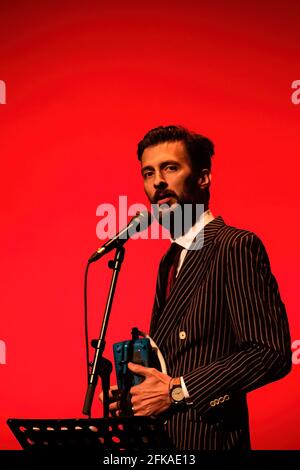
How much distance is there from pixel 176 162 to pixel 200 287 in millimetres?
478

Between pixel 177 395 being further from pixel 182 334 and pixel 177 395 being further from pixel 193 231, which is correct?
pixel 193 231

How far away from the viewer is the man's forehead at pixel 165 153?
2375 mm

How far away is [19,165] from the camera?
3.57 meters

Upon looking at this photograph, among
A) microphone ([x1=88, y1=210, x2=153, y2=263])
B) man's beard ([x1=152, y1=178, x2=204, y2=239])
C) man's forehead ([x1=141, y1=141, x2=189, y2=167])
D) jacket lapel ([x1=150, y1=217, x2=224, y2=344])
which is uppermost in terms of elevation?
man's forehead ([x1=141, y1=141, x2=189, y2=167])

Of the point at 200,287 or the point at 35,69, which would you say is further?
the point at 35,69

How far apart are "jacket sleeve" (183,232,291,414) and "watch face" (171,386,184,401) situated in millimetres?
24

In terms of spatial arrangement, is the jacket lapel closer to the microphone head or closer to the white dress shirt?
the white dress shirt

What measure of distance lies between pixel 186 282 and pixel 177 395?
0.41 metres

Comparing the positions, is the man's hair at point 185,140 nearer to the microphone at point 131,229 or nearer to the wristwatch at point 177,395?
the microphone at point 131,229

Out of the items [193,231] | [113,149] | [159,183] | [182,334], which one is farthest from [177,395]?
[113,149]

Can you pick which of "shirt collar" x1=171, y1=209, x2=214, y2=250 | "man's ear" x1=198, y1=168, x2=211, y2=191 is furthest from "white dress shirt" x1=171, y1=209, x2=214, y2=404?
"man's ear" x1=198, y1=168, x2=211, y2=191

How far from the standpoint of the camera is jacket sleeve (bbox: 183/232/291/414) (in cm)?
190

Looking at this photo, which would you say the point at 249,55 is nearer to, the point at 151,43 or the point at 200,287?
the point at 151,43
